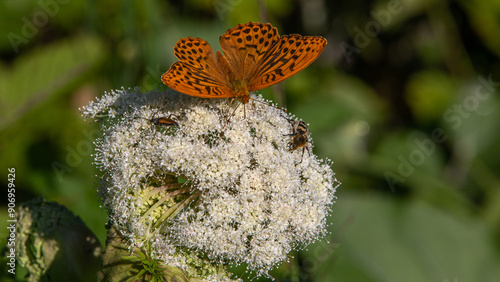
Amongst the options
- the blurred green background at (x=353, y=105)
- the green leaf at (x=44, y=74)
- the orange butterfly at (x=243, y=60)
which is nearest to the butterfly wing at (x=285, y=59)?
the orange butterfly at (x=243, y=60)

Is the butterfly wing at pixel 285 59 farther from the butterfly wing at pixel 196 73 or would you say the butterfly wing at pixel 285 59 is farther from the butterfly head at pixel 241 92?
the butterfly wing at pixel 196 73

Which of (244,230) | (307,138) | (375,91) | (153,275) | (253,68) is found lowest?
(153,275)

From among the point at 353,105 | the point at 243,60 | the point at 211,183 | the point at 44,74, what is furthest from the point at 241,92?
the point at 353,105

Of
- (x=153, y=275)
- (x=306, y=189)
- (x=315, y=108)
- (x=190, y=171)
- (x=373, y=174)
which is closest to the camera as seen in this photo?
(x=153, y=275)

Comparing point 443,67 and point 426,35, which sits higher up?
point 426,35

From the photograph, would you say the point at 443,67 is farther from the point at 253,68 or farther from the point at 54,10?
the point at 54,10

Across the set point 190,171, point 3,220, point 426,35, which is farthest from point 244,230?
point 426,35
